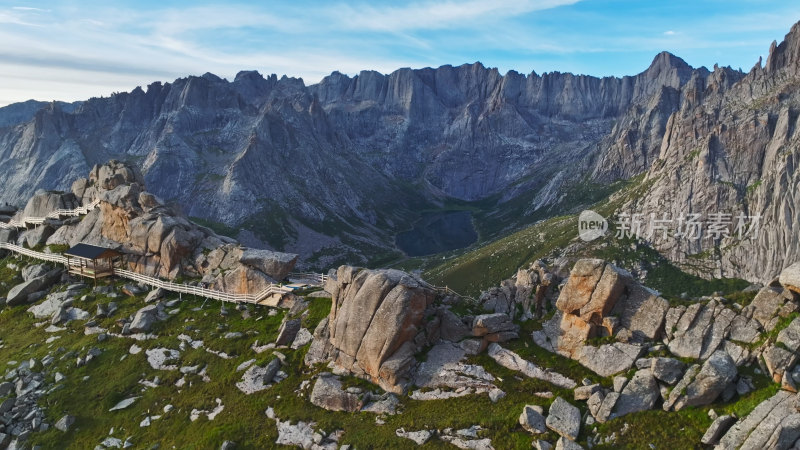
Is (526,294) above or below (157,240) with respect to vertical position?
above

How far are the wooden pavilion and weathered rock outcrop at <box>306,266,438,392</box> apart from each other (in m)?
38.7

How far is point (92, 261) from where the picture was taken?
213 feet

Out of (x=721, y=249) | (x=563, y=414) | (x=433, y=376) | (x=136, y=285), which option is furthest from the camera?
(x=721, y=249)

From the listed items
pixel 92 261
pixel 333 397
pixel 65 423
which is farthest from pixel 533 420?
pixel 92 261

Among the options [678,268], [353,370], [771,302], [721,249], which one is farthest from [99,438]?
[721,249]

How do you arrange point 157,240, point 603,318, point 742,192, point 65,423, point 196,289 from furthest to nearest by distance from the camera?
point 742,192, point 157,240, point 196,289, point 65,423, point 603,318

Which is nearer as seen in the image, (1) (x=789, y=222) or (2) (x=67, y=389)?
(2) (x=67, y=389)

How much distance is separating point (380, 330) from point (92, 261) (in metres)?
48.8

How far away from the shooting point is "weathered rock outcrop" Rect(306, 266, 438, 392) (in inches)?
1489

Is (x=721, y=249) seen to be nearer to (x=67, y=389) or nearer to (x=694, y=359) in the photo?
(x=694, y=359)

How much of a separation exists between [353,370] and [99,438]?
21.0 metres

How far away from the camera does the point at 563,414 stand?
97.6 feet

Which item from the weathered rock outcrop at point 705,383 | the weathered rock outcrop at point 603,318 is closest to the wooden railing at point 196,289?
the weathered rock outcrop at point 603,318

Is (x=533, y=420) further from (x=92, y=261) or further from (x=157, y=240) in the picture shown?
(x=92, y=261)
